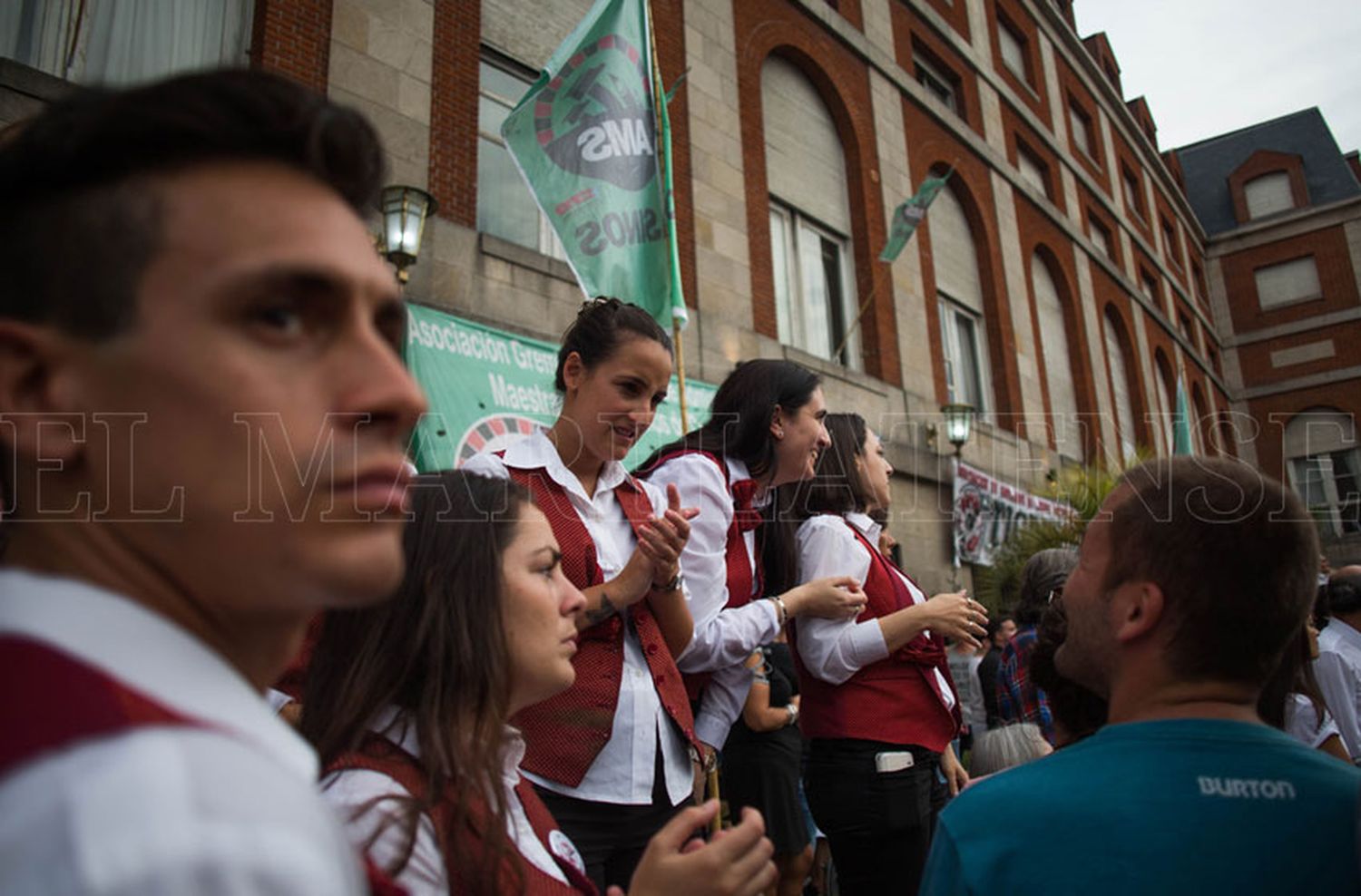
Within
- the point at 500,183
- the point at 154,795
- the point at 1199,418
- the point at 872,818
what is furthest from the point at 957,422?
the point at 1199,418

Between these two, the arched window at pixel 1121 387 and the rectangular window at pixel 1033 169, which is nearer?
the rectangular window at pixel 1033 169

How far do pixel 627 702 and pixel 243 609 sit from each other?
1.66 metres

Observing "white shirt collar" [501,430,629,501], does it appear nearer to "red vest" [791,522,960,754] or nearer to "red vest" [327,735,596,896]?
"red vest" [791,522,960,754]

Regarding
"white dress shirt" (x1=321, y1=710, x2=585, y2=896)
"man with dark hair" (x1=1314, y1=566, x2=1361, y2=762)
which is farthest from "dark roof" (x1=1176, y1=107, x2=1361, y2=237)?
"white dress shirt" (x1=321, y1=710, x2=585, y2=896)

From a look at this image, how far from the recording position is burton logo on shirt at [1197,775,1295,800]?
130 centimetres

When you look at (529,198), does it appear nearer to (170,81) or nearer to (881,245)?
(881,245)

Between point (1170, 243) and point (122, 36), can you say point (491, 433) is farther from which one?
point (1170, 243)

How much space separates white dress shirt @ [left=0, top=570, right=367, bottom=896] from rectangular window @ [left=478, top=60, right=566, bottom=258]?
6933mm

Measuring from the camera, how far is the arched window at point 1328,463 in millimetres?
23672

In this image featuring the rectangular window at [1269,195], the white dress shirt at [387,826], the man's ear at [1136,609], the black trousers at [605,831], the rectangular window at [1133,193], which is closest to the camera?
the white dress shirt at [387,826]

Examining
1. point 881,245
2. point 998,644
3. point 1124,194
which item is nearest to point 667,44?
point 881,245

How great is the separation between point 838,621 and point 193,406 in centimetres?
249

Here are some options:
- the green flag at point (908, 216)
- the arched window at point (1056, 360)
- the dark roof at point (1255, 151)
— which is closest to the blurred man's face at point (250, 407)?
the green flag at point (908, 216)

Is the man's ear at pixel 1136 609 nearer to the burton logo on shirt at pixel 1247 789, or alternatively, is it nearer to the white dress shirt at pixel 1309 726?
the burton logo on shirt at pixel 1247 789
